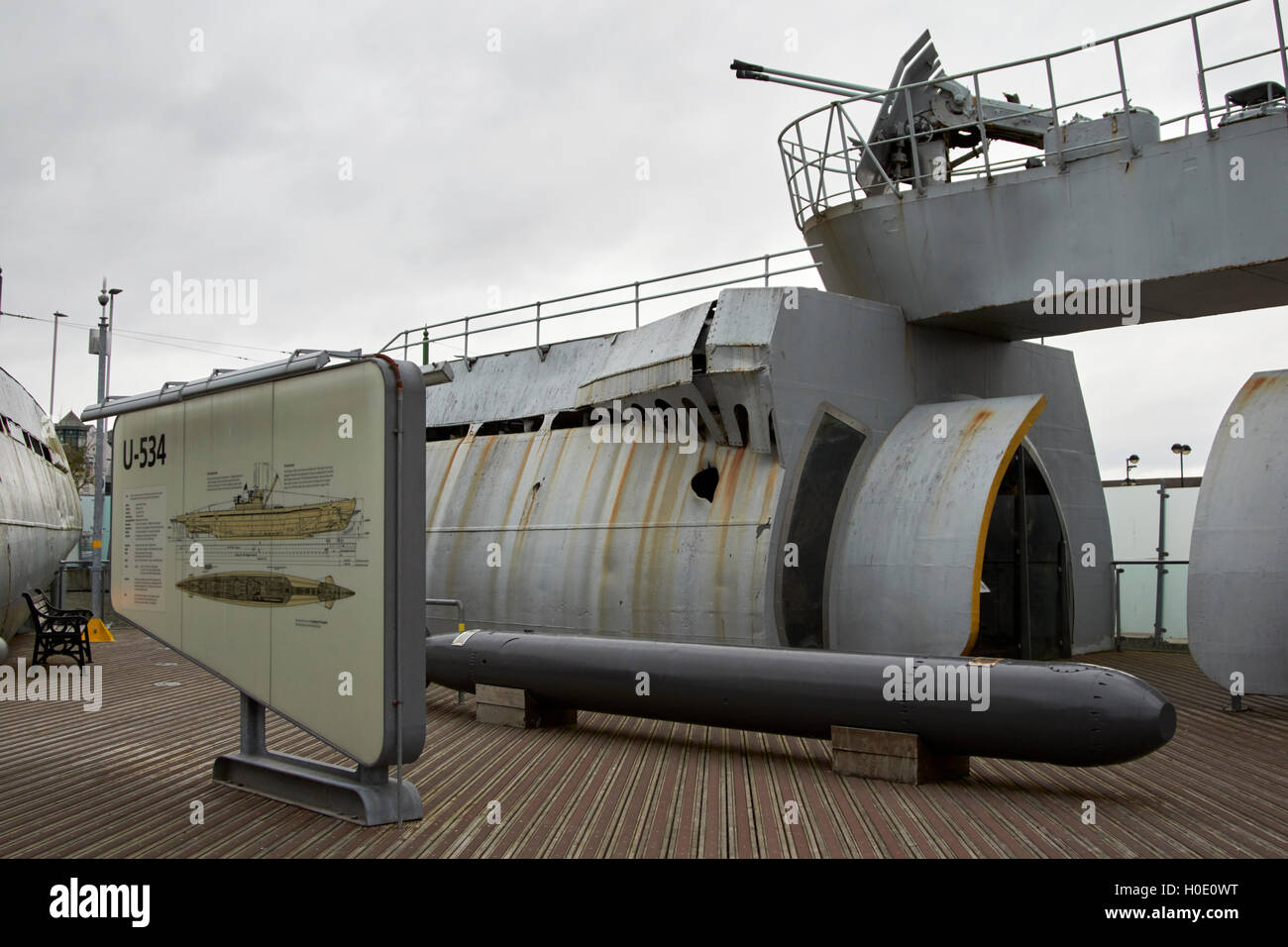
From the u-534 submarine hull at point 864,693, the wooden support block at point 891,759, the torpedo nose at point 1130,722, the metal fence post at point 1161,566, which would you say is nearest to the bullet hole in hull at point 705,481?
the u-534 submarine hull at point 864,693

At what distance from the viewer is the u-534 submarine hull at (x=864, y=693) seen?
819 cm

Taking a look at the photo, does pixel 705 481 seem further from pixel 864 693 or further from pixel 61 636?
pixel 61 636

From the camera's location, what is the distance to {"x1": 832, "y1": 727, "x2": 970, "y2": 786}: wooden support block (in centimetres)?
877

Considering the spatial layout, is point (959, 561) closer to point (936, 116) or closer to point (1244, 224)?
point (1244, 224)

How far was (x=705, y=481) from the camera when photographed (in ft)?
45.9

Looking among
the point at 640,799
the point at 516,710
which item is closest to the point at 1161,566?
the point at 516,710

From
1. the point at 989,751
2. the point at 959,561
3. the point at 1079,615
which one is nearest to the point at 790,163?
the point at 959,561

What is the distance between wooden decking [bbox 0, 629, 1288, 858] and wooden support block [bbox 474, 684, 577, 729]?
0.14 m

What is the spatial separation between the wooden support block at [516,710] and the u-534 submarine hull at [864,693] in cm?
12

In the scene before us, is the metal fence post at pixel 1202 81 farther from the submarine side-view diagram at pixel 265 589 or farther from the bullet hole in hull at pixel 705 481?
the submarine side-view diagram at pixel 265 589

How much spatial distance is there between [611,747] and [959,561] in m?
4.45

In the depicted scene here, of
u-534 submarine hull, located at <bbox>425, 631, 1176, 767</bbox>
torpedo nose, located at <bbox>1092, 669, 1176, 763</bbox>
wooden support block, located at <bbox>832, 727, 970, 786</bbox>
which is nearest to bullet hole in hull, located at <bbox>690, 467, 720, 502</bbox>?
u-534 submarine hull, located at <bbox>425, 631, 1176, 767</bbox>

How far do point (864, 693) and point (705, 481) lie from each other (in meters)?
5.34

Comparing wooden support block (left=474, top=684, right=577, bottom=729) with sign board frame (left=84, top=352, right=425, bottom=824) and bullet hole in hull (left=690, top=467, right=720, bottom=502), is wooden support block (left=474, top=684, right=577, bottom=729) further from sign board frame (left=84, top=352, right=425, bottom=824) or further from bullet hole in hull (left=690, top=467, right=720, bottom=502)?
bullet hole in hull (left=690, top=467, right=720, bottom=502)
